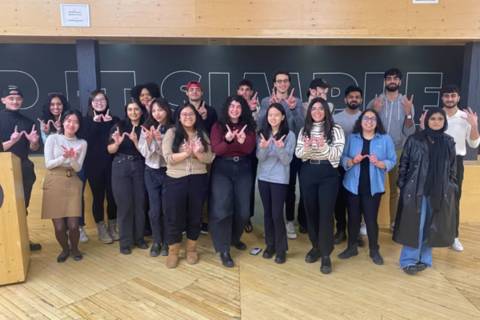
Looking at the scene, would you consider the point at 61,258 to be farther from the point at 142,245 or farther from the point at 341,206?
the point at 341,206

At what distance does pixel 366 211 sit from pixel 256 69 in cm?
477

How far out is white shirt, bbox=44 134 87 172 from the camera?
3.37 m

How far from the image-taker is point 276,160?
3420mm

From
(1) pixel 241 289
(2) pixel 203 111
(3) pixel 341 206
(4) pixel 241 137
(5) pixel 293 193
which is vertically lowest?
(1) pixel 241 289

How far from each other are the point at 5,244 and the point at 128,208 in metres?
1.10

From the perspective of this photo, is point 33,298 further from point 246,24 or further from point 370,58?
point 370,58

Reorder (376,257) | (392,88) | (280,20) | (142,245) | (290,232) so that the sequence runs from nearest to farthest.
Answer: (376,257)
(142,245)
(392,88)
(290,232)
(280,20)

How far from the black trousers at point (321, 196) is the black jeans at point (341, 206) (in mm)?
380

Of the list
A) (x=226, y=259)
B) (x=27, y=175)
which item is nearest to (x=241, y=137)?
(x=226, y=259)

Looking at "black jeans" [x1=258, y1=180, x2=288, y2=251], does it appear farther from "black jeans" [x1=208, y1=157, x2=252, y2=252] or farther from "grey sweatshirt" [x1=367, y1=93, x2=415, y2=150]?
"grey sweatshirt" [x1=367, y1=93, x2=415, y2=150]

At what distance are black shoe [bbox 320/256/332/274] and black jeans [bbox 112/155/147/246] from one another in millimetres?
1917

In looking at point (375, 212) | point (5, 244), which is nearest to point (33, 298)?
point (5, 244)

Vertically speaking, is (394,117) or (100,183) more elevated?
(394,117)

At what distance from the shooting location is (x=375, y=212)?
351 cm
